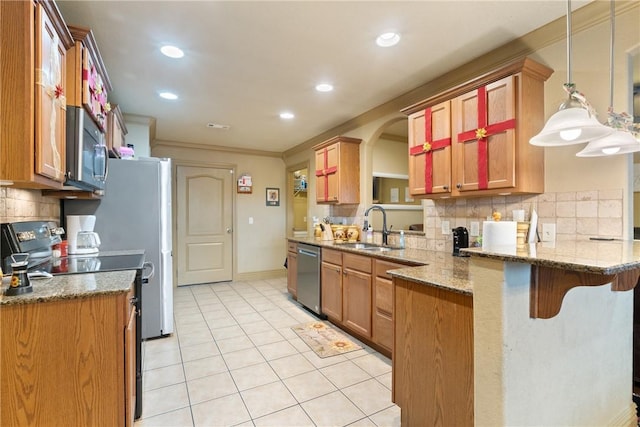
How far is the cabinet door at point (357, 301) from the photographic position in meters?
2.79

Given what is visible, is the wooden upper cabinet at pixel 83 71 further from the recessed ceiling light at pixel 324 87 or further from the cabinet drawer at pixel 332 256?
the cabinet drawer at pixel 332 256

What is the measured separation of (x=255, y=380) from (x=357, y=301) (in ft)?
3.72

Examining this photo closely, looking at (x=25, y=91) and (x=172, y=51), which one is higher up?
(x=172, y=51)

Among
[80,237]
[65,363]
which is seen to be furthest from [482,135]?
[80,237]

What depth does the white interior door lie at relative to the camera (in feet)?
17.2

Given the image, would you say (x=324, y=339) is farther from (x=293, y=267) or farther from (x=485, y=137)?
(x=485, y=137)

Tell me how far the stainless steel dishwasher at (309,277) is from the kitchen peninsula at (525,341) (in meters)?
1.92

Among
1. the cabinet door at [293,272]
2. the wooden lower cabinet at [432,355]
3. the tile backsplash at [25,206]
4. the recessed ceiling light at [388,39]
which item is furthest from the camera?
the cabinet door at [293,272]

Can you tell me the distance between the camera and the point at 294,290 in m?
4.23

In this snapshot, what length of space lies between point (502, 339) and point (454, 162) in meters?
1.60

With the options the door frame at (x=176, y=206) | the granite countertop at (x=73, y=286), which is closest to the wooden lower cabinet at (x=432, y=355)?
the granite countertop at (x=73, y=286)

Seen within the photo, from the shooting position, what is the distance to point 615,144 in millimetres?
1495

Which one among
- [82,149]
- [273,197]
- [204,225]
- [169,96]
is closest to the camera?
[82,149]

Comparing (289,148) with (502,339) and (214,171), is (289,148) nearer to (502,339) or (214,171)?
(214,171)
